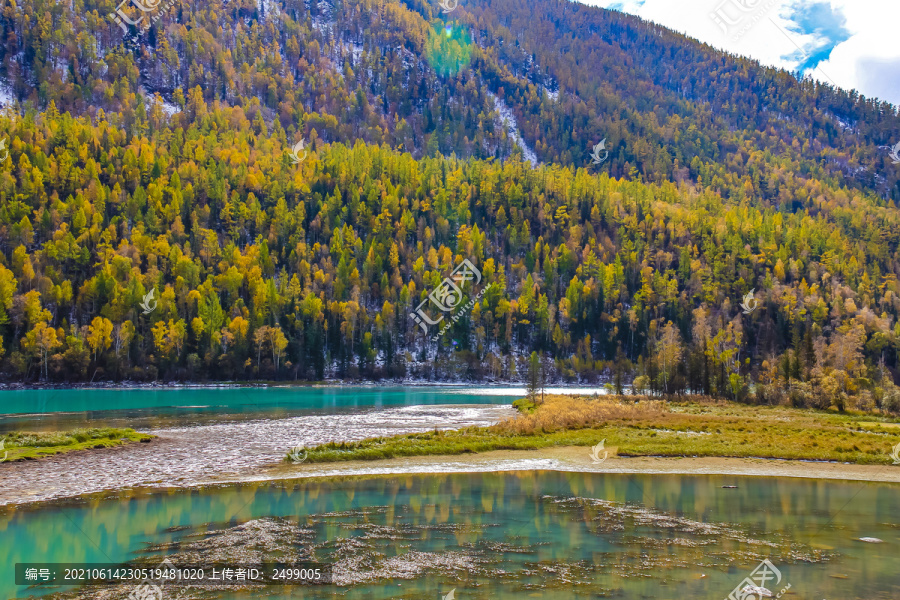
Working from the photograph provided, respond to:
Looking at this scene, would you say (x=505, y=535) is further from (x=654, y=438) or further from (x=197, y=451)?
(x=654, y=438)

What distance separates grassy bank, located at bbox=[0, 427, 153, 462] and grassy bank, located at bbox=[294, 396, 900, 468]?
14.9 meters

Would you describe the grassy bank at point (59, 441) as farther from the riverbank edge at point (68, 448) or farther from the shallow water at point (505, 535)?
the shallow water at point (505, 535)

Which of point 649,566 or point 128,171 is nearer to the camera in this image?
point 649,566

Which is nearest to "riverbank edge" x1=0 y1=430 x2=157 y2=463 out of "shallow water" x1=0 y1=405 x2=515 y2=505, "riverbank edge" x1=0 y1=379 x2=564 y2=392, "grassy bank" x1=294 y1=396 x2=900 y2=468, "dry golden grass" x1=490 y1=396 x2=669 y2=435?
"shallow water" x1=0 y1=405 x2=515 y2=505

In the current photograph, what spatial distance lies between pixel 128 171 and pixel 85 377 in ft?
260

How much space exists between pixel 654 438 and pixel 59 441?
40208mm

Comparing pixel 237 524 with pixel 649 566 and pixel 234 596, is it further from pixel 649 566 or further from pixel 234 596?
pixel 649 566

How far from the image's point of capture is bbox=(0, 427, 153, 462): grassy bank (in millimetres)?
34094

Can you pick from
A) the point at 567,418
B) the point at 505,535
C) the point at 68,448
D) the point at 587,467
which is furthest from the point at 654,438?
the point at 68,448

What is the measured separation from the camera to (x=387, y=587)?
51.3 feet

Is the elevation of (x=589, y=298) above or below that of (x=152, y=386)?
above

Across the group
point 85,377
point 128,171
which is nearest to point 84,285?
point 85,377

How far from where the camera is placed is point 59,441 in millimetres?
37875

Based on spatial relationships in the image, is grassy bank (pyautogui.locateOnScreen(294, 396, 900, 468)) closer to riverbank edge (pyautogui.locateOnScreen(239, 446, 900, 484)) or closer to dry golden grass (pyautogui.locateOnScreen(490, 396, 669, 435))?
dry golden grass (pyautogui.locateOnScreen(490, 396, 669, 435))
